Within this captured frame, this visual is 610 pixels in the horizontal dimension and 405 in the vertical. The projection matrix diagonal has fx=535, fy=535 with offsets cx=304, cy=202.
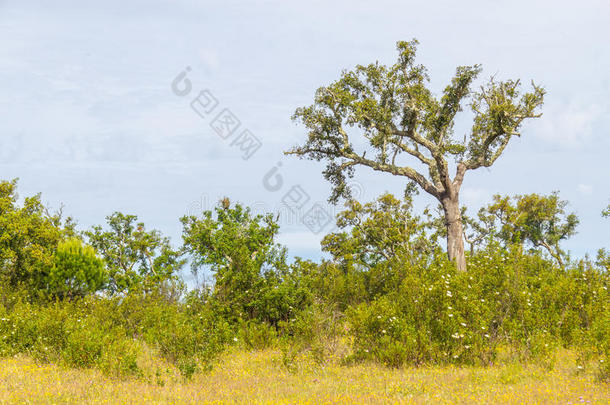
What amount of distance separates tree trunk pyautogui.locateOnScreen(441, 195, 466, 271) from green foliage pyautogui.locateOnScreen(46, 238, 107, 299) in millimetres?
20554

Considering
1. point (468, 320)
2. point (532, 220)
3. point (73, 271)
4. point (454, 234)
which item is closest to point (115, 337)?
point (468, 320)

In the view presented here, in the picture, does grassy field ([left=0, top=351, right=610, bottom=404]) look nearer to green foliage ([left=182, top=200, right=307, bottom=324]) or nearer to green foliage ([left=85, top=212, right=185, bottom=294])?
green foliage ([left=182, top=200, right=307, bottom=324])

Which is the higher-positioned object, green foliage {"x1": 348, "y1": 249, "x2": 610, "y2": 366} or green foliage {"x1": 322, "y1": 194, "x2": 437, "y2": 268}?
green foliage {"x1": 322, "y1": 194, "x2": 437, "y2": 268}

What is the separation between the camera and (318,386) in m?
9.61

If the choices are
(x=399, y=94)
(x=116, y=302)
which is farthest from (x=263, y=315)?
(x=399, y=94)

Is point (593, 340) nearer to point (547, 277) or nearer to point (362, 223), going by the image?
point (547, 277)

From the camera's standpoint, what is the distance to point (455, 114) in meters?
23.2

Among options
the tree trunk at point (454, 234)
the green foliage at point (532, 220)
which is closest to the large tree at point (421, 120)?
the tree trunk at point (454, 234)

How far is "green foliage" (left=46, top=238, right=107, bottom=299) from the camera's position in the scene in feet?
97.7

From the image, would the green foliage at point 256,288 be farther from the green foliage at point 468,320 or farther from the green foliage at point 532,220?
the green foliage at point 532,220

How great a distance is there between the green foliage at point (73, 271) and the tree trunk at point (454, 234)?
20554 millimetres

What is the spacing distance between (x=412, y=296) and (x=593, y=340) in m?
3.81

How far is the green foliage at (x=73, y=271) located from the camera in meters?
29.8

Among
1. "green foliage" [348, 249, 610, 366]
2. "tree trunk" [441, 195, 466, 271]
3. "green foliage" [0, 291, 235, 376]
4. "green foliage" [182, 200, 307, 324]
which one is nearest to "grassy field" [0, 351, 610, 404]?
"green foliage" [0, 291, 235, 376]
